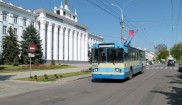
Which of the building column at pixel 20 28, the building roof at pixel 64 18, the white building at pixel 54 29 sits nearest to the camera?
the white building at pixel 54 29

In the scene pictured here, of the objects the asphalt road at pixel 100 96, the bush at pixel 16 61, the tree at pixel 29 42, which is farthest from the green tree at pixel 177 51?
the asphalt road at pixel 100 96

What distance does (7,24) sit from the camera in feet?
213

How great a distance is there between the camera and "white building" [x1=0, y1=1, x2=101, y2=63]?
219 feet

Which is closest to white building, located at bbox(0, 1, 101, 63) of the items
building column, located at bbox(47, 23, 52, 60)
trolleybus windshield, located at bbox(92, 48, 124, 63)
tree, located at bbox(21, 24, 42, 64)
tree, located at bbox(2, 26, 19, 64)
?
building column, located at bbox(47, 23, 52, 60)

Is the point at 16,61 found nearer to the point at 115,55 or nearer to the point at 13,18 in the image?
the point at 13,18

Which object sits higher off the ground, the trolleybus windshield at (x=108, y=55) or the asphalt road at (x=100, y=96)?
the trolleybus windshield at (x=108, y=55)

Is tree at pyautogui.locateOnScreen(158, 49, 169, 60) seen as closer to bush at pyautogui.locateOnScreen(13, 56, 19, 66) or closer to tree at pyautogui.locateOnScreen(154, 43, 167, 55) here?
tree at pyautogui.locateOnScreen(154, 43, 167, 55)

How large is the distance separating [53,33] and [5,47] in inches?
1118

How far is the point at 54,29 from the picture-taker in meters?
86.0

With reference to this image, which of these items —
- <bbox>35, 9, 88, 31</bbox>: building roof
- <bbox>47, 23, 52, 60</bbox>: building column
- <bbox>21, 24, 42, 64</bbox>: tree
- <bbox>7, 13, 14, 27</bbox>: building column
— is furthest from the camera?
<bbox>47, 23, 52, 60</bbox>: building column

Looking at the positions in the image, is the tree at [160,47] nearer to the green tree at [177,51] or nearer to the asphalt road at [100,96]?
the green tree at [177,51]

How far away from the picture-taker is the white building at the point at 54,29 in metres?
66.6

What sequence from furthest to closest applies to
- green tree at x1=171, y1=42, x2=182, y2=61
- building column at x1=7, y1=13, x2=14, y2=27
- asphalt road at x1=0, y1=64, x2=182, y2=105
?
green tree at x1=171, y1=42, x2=182, y2=61 < building column at x1=7, y1=13, x2=14, y2=27 < asphalt road at x1=0, y1=64, x2=182, y2=105

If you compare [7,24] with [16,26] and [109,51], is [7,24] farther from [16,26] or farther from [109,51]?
[109,51]
